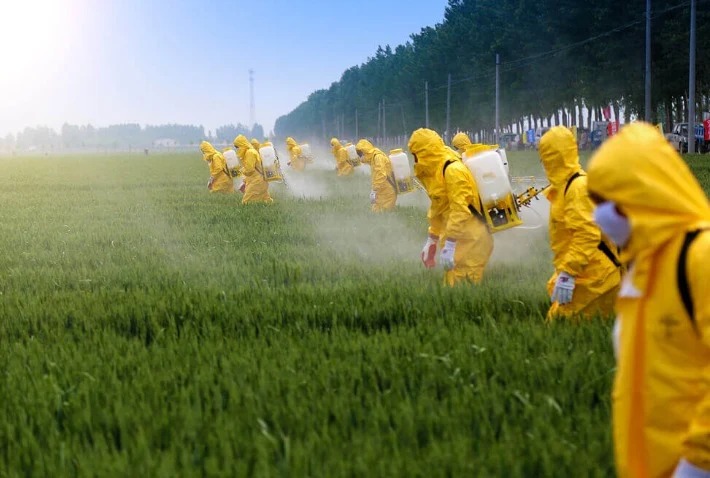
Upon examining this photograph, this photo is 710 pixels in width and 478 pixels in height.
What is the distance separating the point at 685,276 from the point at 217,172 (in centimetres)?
2536

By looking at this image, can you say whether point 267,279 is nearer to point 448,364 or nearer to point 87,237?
point 448,364

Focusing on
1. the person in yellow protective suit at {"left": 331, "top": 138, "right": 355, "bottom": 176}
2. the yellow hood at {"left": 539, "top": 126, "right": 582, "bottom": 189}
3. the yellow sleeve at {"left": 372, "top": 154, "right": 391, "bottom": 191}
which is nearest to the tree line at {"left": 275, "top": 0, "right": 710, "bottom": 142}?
the person in yellow protective suit at {"left": 331, "top": 138, "right": 355, "bottom": 176}

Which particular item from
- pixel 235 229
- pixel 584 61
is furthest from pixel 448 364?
pixel 584 61

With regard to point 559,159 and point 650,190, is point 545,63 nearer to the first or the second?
point 559,159

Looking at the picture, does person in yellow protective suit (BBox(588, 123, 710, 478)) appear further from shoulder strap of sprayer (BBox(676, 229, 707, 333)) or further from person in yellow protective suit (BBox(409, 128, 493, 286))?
person in yellow protective suit (BBox(409, 128, 493, 286))

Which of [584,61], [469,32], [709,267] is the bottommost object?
[709,267]

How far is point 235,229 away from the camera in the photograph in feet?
53.9

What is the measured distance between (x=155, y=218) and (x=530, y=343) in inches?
601

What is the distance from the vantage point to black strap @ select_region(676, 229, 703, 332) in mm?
2557

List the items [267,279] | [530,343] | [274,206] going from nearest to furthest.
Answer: [530,343], [267,279], [274,206]

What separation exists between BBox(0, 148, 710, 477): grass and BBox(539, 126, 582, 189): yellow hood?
1.11 metres

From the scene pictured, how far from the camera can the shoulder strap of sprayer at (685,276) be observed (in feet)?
8.39

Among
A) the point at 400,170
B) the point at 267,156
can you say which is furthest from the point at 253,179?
the point at 400,170

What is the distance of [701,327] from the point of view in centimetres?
253
